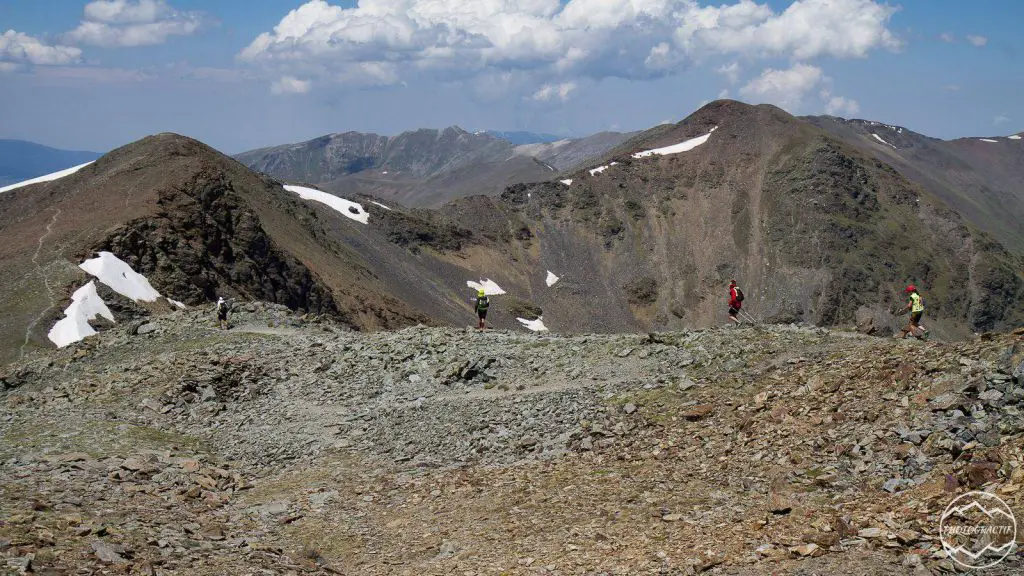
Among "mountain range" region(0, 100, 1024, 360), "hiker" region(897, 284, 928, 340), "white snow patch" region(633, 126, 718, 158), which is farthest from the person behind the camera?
"white snow patch" region(633, 126, 718, 158)

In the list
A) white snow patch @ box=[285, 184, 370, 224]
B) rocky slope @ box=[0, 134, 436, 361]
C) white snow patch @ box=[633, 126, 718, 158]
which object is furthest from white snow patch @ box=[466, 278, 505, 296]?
white snow patch @ box=[633, 126, 718, 158]

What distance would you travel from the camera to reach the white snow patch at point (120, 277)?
4944 cm

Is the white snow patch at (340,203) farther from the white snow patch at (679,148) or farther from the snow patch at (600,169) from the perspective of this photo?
the white snow patch at (679,148)

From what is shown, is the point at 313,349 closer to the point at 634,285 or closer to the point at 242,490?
the point at 242,490

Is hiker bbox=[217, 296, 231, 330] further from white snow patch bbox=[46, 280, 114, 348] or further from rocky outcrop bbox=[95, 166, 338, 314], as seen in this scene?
rocky outcrop bbox=[95, 166, 338, 314]

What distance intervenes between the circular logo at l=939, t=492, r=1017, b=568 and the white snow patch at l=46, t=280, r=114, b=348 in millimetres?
42031

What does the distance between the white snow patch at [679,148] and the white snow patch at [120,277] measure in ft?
375

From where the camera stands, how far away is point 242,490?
1805 centimetres

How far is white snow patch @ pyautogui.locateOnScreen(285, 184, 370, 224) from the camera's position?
123188 mm

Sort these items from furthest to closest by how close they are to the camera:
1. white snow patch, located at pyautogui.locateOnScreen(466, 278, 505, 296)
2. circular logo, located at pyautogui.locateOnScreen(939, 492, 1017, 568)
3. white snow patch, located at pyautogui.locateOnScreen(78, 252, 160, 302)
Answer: white snow patch, located at pyautogui.locateOnScreen(466, 278, 505, 296)
white snow patch, located at pyautogui.locateOnScreen(78, 252, 160, 302)
circular logo, located at pyautogui.locateOnScreen(939, 492, 1017, 568)

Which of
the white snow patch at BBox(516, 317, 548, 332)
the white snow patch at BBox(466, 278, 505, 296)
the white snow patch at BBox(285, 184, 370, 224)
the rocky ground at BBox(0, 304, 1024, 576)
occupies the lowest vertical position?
the white snow patch at BBox(516, 317, 548, 332)

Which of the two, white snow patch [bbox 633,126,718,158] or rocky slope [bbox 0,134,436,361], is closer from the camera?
rocky slope [bbox 0,134,436,361]

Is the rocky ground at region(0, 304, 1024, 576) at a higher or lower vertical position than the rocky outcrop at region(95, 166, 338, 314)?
lower

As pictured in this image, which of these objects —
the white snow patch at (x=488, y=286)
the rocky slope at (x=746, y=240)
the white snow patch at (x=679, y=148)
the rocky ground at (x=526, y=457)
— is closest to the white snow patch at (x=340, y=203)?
the rocky slope at (x=746, y=240)
